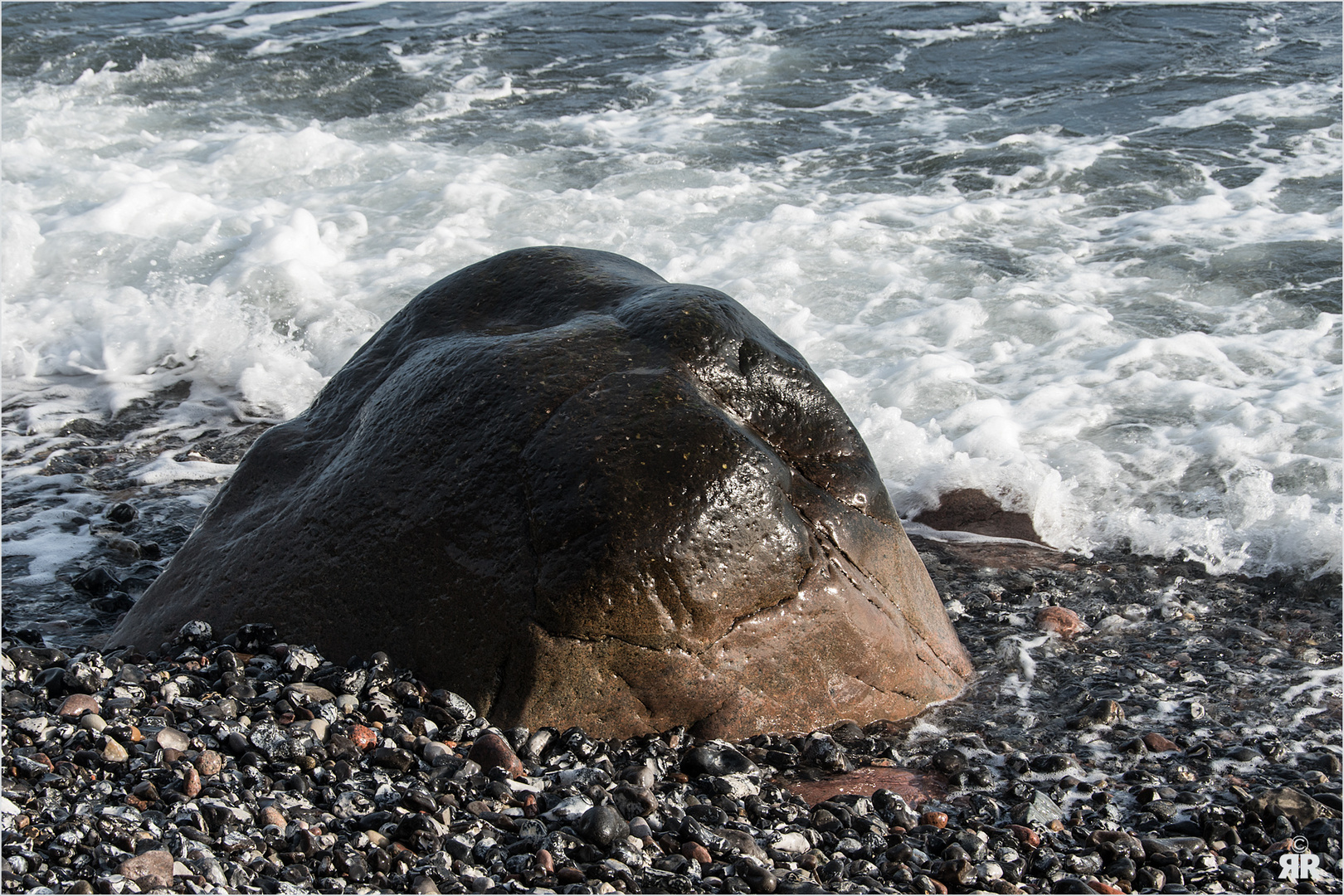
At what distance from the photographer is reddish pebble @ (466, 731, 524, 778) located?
351cm

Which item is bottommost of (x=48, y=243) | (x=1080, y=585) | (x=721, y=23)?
(x=1080, y=585)

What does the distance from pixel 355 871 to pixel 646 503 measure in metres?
1.49

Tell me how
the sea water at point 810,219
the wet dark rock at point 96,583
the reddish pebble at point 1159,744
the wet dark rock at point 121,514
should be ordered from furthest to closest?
the sea water at point 810,219 → the wet dark rock at point 121,514 → the wet dark rock at point 96,583 → the reddish pebble at point 1159,744

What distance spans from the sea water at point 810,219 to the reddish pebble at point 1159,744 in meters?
1.87

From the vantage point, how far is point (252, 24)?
1734 centimetres

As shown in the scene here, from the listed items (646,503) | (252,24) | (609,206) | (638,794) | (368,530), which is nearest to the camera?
(638,794)

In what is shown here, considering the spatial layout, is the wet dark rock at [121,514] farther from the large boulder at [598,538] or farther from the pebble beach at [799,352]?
the large boulder at [598,538]

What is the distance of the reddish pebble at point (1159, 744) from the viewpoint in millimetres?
4074

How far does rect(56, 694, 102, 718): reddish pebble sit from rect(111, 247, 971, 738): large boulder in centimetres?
71

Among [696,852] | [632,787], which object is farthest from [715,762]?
[696,852]

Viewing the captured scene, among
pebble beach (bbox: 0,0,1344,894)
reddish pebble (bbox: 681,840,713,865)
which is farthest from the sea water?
reddish pebble (bbox: 681,840,713,865)

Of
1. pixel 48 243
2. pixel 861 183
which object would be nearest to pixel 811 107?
pixel 861 183

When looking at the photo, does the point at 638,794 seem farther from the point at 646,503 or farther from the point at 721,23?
the point at 721,23

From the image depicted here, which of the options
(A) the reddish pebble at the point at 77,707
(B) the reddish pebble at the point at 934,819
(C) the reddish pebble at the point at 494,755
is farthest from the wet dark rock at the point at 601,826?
(A) the reddish pebble at the point at 77,707
